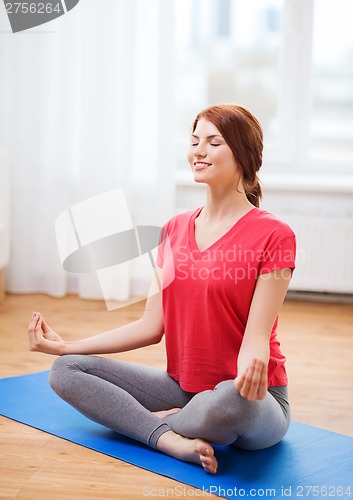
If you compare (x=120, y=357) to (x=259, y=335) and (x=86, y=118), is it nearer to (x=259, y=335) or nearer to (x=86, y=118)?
(x=259, y=335)

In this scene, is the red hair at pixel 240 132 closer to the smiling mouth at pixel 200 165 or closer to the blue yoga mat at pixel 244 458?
the smiling mouth at pixel 200 165

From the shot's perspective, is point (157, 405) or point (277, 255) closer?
point (277, 255)

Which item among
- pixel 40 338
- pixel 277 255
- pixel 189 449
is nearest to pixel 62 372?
pixel 40 338

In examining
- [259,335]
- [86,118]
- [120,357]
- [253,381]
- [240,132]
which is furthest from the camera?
[86,118]

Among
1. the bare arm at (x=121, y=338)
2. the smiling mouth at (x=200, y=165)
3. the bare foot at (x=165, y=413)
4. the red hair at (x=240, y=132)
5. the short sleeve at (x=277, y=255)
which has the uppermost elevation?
the red hair at (x=240, y=132)

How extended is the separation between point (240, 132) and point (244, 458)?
0.76 metres

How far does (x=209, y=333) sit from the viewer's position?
1.87 m

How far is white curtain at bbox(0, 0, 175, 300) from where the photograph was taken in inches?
142

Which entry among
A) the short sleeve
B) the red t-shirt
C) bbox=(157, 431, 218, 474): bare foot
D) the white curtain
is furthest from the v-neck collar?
the white curtain

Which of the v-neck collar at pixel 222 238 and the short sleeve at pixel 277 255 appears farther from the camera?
the v-neck collar at pixel 222 238

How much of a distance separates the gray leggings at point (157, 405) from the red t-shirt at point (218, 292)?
79 mm

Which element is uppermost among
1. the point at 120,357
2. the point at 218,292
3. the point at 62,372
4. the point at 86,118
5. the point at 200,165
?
the point at 200,165

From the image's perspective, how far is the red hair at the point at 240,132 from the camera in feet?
6.12


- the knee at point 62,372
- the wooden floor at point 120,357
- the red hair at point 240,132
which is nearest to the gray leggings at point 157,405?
the knee at point 62,372
